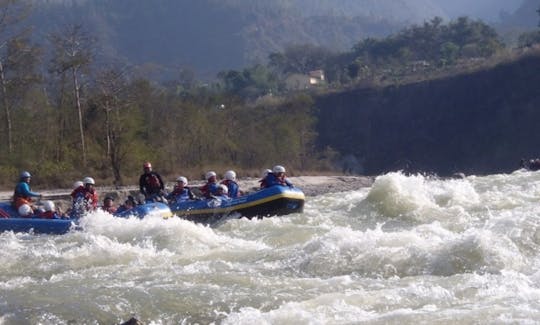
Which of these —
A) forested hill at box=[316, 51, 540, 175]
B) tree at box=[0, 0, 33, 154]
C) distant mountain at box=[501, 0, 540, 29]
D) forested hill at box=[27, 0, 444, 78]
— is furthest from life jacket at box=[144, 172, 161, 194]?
distant mountain at box=[501, 0, 540, 29]

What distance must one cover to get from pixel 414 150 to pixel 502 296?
157ft

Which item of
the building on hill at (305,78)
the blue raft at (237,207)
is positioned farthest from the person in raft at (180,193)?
the building on hill at (305,78)

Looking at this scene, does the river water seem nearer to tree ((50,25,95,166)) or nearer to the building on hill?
tree ((50,25,95,166))

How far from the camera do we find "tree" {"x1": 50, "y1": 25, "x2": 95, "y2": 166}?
2862cm

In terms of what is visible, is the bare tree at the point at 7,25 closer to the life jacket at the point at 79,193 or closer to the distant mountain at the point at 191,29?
the life jacket at the point at 79,193

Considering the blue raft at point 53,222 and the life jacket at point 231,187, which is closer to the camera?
the blue raft at point 53,222

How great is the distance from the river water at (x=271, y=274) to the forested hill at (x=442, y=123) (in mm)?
38507

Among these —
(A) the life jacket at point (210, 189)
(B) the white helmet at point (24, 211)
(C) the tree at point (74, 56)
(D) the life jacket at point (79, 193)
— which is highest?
(C) the tree at point (74, 56)

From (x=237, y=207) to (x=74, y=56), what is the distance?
48.1ft

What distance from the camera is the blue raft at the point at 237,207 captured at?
53.6ft

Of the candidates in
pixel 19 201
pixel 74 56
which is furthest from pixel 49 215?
pixel 74 56

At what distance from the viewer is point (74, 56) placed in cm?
2884

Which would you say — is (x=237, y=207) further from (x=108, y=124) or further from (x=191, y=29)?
(x=191, y=29)

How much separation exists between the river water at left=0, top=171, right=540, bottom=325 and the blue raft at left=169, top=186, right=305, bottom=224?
1.34 meters
